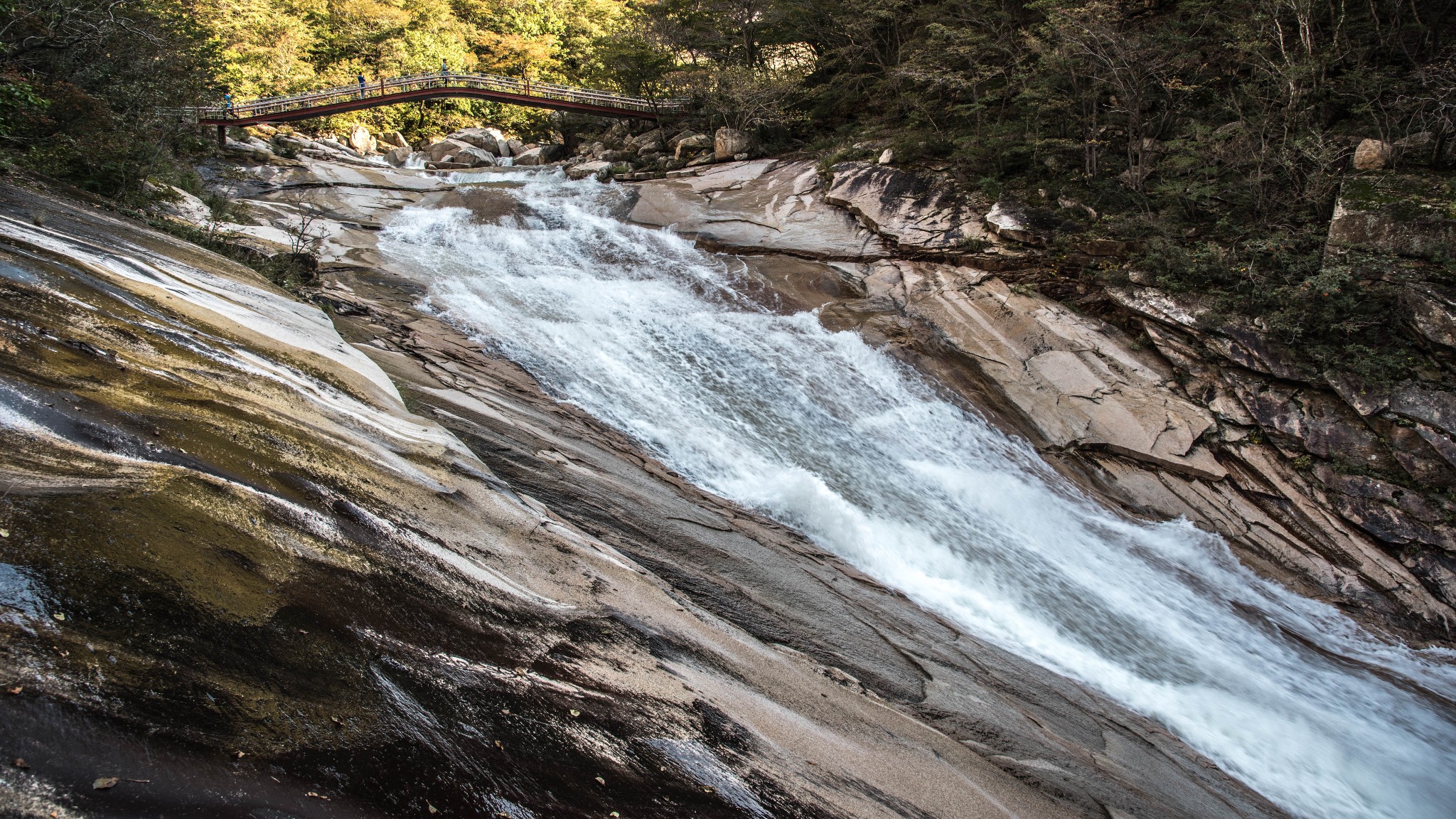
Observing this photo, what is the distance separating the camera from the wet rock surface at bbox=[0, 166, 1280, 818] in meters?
1.71

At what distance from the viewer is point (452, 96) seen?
22250mm

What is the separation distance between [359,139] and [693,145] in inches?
531

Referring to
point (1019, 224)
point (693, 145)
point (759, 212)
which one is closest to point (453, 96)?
point (693, 145)

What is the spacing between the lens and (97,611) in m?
1.79

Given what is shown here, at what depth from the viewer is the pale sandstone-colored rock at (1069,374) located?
29.1ft

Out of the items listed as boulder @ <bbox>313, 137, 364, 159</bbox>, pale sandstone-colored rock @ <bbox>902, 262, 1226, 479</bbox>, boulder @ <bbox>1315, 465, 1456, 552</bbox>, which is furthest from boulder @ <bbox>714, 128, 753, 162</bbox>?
boulder @ <bbox>1315, 465, 1456, 552</bbox>

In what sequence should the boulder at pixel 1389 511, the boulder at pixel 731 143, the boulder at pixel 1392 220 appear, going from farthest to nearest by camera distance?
the boulder at pixel 731 143
the boulder at pixel 1392 220
the boulder at pixel 1389 511

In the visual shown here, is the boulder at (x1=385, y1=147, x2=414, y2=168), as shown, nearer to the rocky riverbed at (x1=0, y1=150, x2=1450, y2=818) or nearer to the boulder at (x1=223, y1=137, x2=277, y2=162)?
the boulder at (x1=223, y1=137, x2=277, y2=162)

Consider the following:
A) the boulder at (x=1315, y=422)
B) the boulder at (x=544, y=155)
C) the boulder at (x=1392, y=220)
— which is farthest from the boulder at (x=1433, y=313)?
the boulder at (x=544, y=155)

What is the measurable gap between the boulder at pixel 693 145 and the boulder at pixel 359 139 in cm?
1240

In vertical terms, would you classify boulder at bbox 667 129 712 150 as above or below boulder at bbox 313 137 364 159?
below

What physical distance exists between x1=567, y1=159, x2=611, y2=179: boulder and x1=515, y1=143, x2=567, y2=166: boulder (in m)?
4.62

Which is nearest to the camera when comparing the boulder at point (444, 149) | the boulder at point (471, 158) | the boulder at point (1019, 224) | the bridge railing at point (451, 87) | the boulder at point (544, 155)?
the boulder at point (1019, 224)

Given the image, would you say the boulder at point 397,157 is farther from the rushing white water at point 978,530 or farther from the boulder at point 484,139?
the rushing white water at point 978,530
